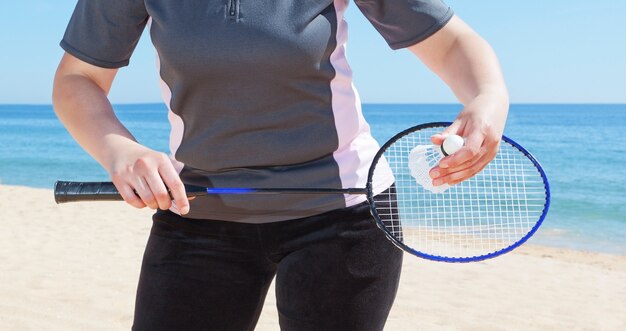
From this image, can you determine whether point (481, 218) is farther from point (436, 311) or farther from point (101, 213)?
point (101, 213)

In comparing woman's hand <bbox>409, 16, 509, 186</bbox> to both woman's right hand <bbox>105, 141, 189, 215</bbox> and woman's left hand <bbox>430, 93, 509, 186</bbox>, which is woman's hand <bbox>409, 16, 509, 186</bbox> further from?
woman's right hand <bbox>105, 141, 189, 215</bbox>

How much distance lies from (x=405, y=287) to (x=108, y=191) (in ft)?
18.0

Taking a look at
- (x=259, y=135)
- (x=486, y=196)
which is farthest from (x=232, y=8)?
(x=486, y=196)

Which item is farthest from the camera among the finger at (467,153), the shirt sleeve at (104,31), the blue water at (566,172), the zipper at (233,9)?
the blue water at (566,172)

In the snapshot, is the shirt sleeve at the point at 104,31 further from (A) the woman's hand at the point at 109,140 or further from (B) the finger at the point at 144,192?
(B) the finger at the point at 144,192

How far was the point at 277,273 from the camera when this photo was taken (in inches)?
79.0

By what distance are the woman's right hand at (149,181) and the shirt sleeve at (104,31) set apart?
409 millimetres

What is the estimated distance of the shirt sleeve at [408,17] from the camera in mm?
2002

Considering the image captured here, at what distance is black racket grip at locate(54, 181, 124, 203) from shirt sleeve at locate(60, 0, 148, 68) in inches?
13.1

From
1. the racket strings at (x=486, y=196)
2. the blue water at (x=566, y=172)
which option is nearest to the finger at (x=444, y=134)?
the racket strings at (x=486, y=196)

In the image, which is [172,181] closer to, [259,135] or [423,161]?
[259,135]

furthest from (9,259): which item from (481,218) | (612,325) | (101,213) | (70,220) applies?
(481,218)

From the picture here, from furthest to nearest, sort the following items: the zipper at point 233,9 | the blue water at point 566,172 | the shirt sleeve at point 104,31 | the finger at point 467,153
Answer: the blue water at point 566,172 → the shirt sleeve at point 104,31 → the zipper at point 233,9 → the finger at point 467,153

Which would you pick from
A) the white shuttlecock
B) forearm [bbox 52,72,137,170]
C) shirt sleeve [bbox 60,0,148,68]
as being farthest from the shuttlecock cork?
shirt sleeve [bbox 60,0,148,68]
